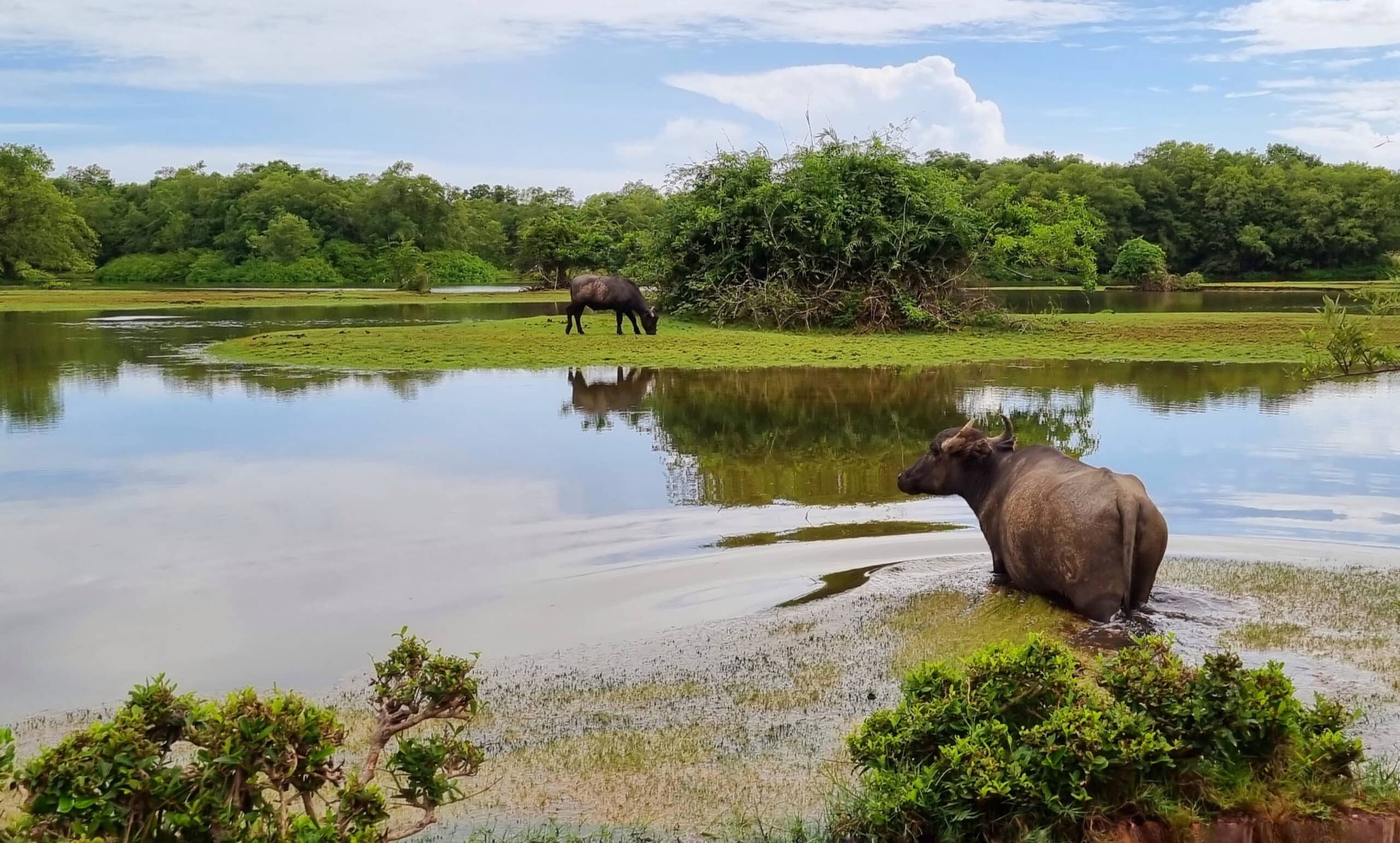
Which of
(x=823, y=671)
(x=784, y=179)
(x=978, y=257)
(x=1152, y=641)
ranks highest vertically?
(x=784, y=179)

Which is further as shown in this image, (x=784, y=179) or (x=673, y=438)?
(x=784, y=179)

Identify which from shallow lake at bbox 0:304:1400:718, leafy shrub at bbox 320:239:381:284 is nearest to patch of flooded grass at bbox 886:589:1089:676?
shallow lake at bbox 0:304:1400:718

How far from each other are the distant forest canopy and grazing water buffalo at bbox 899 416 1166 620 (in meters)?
50.7

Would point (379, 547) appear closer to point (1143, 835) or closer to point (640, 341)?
point (1143, 835)

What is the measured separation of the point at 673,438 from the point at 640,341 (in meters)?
10.9

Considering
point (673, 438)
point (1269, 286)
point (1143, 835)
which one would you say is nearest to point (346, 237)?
point (1269, 286)

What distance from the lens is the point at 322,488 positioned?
429 inches

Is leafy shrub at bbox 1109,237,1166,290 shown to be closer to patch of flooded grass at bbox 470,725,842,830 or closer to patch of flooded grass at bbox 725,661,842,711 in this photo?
patch of flooded grass at bbox 725,661,842,711

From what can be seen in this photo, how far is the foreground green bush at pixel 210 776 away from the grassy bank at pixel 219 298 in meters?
40.2

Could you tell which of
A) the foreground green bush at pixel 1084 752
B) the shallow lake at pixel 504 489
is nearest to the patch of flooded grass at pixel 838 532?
the shallow lake at pixel 504 489

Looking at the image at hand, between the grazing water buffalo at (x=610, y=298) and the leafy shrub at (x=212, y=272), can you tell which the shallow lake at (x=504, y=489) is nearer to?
the grazing water buffalo at (x=610, y=298)

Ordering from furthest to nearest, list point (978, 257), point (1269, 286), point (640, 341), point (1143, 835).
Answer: point (1269, 286) → point (978, 257) → point (640, 341) → point (1143, 835)

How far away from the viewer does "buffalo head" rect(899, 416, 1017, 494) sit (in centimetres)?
823

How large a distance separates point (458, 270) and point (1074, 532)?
223 ft
